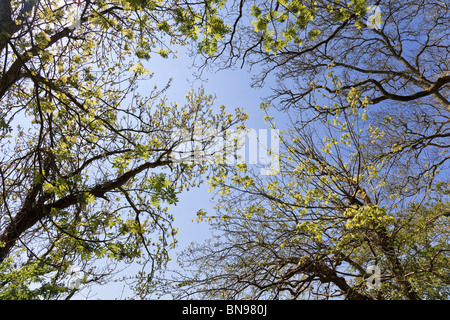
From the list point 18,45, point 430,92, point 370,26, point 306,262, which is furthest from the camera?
point 370,26

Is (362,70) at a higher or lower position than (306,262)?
higher

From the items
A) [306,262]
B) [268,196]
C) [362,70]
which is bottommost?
[306,262]

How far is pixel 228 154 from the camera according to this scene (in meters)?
7.34

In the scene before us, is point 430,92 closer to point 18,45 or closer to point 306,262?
point 306,262

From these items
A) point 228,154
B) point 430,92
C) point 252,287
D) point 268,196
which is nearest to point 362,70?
point 430,92

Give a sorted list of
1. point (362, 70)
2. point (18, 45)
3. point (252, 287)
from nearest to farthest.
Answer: point (18, 45) < point (252, 287) < point (362, 70)

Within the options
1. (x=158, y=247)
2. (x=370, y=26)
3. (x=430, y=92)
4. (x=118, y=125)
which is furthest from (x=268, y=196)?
(x=370, y=26)

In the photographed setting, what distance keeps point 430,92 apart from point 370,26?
2.31 m

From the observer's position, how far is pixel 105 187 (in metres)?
7.04

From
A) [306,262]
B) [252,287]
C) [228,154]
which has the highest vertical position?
[228,154]

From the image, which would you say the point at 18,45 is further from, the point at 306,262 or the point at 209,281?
the point at 306,262
